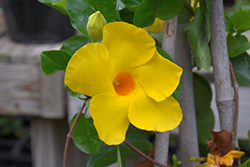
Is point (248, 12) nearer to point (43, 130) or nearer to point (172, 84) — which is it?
point (172, 84)

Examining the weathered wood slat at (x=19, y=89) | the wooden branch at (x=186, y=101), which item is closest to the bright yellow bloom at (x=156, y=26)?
the wooden branch at (x=186, y=101)

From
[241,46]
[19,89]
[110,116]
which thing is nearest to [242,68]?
[241,46]

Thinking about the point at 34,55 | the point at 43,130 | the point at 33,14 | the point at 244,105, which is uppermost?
the point at 33,14

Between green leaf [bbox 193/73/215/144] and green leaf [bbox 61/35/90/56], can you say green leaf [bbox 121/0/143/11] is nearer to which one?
green leaf [bbox 61/35/90/56]

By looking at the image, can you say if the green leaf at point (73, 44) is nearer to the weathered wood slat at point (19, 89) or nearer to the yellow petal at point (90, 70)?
the yellow petal at point (90, 70)

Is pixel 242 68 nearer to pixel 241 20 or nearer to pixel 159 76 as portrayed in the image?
pixel 241 20

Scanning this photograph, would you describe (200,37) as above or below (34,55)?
above

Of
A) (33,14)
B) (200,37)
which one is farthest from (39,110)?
(200,37)
